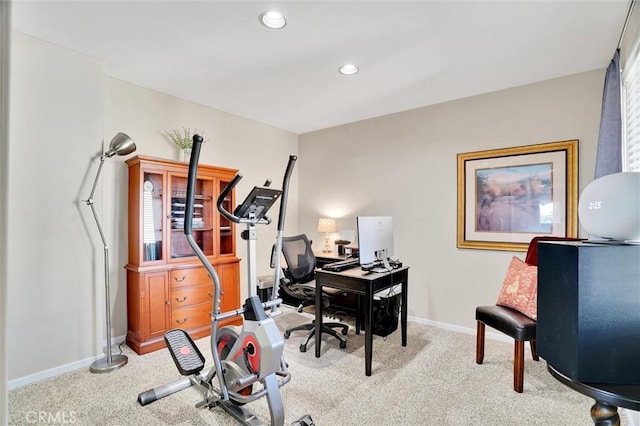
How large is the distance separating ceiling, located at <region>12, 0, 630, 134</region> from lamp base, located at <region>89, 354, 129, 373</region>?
2.57 meters

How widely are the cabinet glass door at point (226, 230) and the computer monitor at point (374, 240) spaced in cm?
167

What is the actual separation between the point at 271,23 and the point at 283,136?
267 centimetres

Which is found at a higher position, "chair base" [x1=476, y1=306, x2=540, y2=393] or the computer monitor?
the computer monitor

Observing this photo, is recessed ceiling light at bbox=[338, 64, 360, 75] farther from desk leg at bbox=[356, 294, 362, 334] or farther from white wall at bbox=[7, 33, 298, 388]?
desk leg at bbox=[356, 294, 362, 334]

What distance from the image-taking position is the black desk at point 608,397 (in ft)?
2.83

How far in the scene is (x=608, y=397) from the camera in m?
0.88

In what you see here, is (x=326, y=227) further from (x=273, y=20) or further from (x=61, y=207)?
(x=61, y=207)

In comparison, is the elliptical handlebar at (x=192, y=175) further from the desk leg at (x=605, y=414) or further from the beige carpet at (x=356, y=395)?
the desk leg at (x=605, y=414)

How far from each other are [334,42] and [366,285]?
1.90 meters

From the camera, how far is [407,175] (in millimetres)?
3855

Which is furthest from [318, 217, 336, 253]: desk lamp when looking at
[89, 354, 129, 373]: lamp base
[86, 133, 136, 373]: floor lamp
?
[89, 354, 129, 373]: lamp base

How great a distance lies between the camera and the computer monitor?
268cm

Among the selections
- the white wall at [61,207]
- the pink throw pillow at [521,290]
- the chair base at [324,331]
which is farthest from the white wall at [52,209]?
the pink throw pillow at [521,290]

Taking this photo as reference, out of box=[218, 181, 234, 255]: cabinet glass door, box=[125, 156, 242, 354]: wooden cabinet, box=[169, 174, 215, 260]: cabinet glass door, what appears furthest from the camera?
box=[218, 181, 234, 255]: cabinet glass door
